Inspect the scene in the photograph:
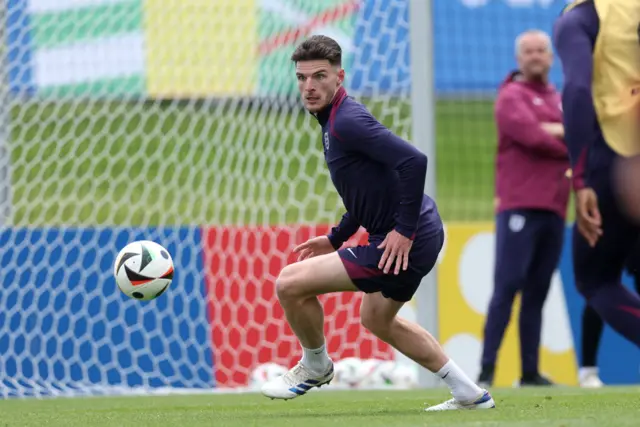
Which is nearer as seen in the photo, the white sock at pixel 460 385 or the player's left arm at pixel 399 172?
the player's left arm at pixel 399 172

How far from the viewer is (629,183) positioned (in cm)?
507

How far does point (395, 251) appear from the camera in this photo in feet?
17.2

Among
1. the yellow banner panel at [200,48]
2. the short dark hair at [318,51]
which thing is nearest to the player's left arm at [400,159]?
the short dark hair at [318,51]

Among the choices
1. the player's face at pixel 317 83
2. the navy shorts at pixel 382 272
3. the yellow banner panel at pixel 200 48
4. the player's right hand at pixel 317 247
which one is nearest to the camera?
the navy shorts at pixel 382 272

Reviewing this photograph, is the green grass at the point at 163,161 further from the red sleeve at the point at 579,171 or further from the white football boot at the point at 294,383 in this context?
the red sleeve at the point at 579,171

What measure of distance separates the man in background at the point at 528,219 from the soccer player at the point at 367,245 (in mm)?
2649

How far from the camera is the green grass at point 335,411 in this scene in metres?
A: 4.80

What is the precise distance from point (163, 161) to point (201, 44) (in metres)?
0.96

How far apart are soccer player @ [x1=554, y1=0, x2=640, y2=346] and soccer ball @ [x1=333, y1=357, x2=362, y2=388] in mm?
3451

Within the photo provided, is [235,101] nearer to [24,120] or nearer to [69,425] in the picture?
[24,120]

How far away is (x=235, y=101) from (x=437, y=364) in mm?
4191

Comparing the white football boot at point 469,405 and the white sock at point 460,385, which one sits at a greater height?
the white sock at point 460,385

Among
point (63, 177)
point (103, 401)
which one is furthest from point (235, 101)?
point (103, 401)

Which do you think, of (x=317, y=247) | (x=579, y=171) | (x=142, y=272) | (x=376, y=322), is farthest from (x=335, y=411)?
(x=579, y=171)
